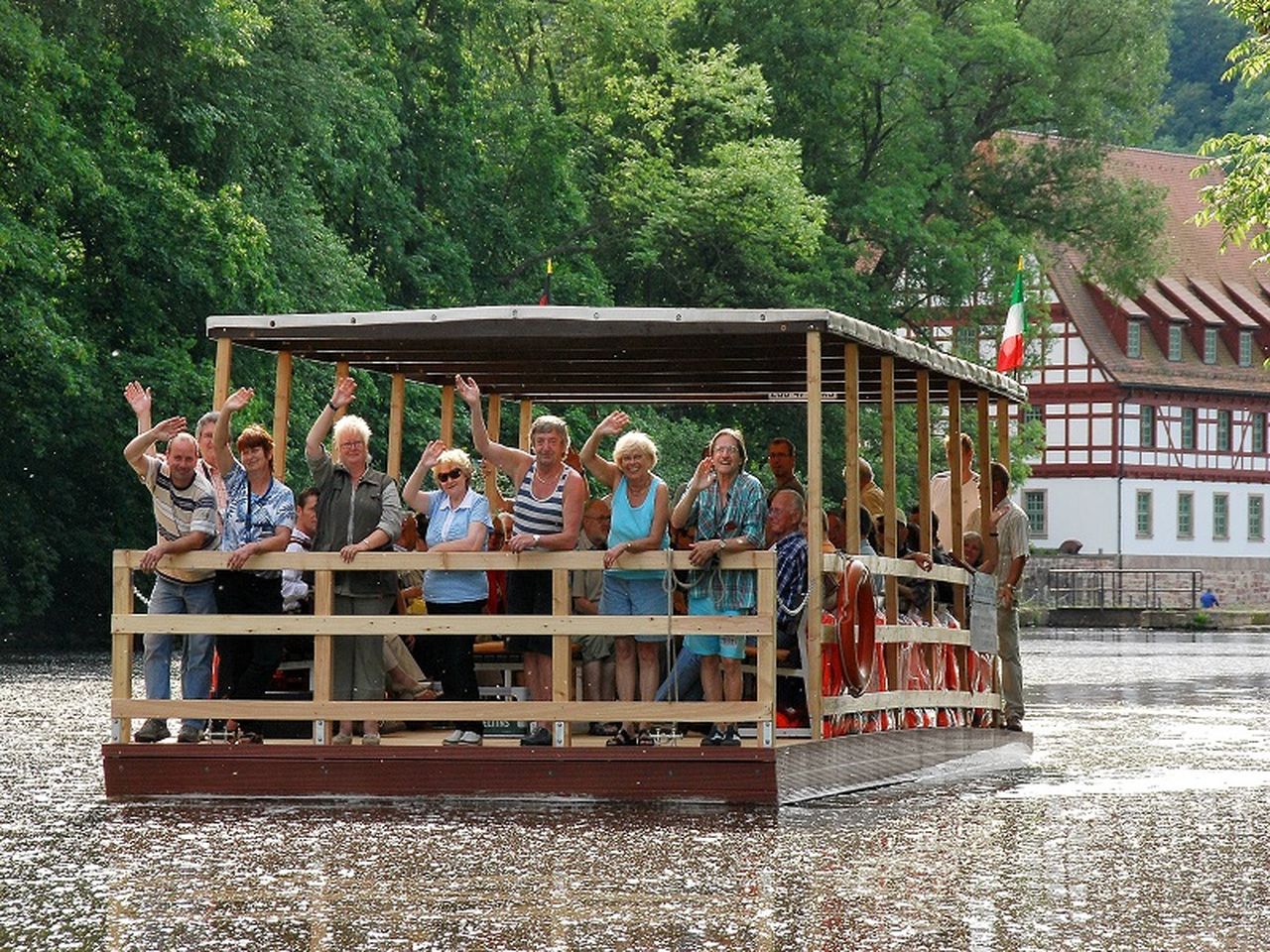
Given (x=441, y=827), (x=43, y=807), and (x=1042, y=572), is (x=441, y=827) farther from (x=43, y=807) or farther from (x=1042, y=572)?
(x=1042, y=572)

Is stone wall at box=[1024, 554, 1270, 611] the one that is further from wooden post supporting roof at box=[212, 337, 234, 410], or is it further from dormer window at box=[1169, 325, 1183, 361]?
wooden post supporting roof at box=[212, 337, 234, 410]

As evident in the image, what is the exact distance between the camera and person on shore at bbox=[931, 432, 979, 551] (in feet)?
62.0

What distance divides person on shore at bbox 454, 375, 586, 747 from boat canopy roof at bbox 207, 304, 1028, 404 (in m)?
0.51

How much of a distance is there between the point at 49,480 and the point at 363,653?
27470mm

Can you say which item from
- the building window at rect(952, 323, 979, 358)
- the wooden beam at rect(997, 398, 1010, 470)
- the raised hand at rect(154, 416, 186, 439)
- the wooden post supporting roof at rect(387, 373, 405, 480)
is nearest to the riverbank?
the building window at rect(952, 323, 979, 358)

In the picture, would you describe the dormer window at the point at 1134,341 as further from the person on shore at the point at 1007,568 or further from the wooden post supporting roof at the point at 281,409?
the wooden post supporting roof at the point at 281,409

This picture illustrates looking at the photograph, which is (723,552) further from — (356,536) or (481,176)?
(481,176)

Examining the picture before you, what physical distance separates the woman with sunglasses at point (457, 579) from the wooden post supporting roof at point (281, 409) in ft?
3.90

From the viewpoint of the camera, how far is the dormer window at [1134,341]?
88125 millimetres

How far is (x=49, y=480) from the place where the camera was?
41.4m

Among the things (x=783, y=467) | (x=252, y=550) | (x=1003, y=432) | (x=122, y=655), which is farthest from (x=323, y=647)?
(x=1003, y=432)

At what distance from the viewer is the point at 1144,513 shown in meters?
88.1

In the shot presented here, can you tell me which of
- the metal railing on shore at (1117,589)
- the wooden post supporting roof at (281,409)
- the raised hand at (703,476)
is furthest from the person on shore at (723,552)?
the metal railing on shore at (1117,589)

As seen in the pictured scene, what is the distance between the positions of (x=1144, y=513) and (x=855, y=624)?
245 ft
